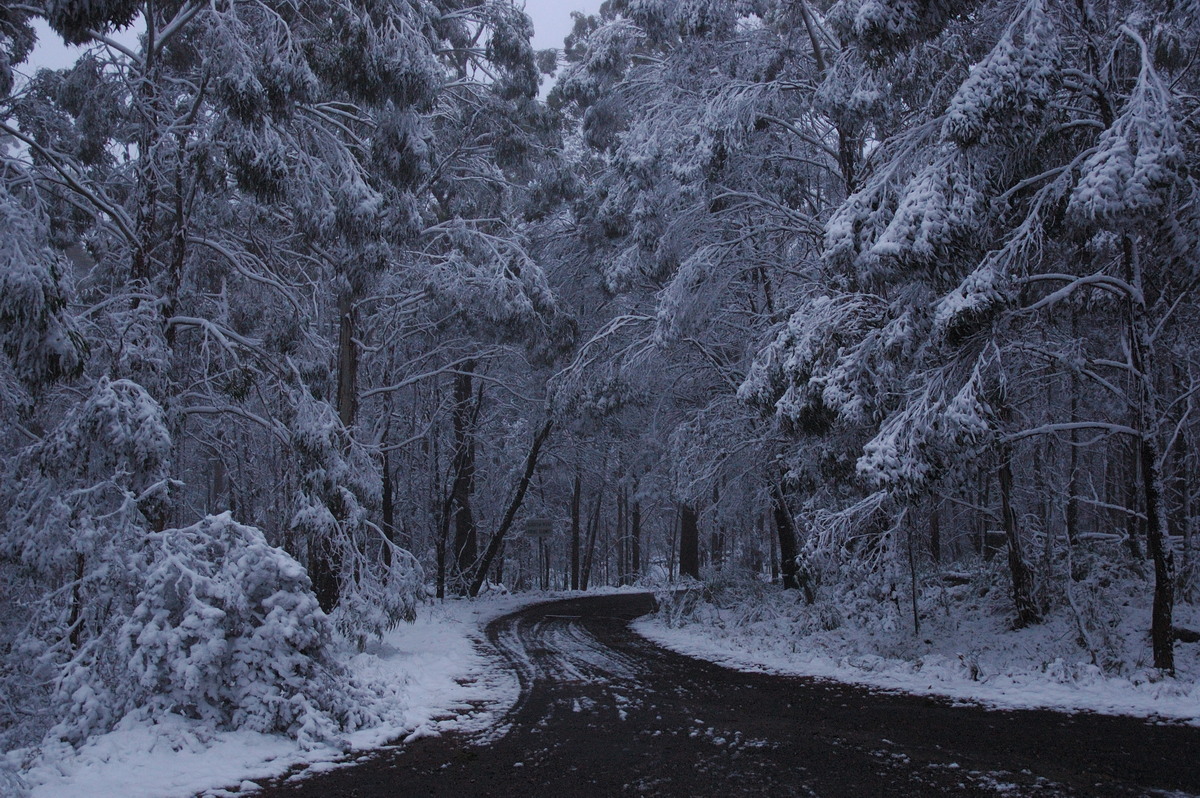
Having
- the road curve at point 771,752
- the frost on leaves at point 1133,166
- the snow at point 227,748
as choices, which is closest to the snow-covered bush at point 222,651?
the snow at point 227,748

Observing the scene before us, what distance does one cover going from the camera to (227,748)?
6.12m

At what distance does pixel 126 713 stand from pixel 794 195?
1512 centimetres

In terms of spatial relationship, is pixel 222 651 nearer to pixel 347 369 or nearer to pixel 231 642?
pixel 231 642

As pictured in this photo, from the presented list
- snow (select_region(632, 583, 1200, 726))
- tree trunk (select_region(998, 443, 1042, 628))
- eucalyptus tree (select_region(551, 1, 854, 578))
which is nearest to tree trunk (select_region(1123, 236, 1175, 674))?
snow (select_region(632, 583, 1200, 726))

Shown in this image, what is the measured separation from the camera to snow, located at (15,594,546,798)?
5266 mm

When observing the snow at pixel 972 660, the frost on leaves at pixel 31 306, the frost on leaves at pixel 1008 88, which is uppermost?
the frost on leaves at pixel 1008 88

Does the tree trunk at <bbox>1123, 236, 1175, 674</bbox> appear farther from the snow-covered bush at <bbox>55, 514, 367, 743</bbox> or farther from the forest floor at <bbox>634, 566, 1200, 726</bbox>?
A: the snow-covered bush at <bbox>55, 514, 367, 743</bbox>

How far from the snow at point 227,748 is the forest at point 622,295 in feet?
0.93

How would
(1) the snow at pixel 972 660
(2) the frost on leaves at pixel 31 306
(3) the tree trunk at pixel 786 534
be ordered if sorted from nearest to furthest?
1. (2) the frost on leaves at pixel 31 306
2. (1) the snow at pixel 972 660
3. (3) the tree trunk at pixel 786 534

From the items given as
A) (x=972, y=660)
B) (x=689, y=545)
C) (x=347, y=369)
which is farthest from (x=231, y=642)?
(x=689, y=545)

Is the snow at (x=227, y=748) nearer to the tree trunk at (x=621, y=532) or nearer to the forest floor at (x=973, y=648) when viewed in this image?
the forest floor at (x=973, y=648)

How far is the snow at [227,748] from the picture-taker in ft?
17.3

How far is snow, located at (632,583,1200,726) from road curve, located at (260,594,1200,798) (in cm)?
74

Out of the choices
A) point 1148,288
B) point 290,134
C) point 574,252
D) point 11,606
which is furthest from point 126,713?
point 574,252
